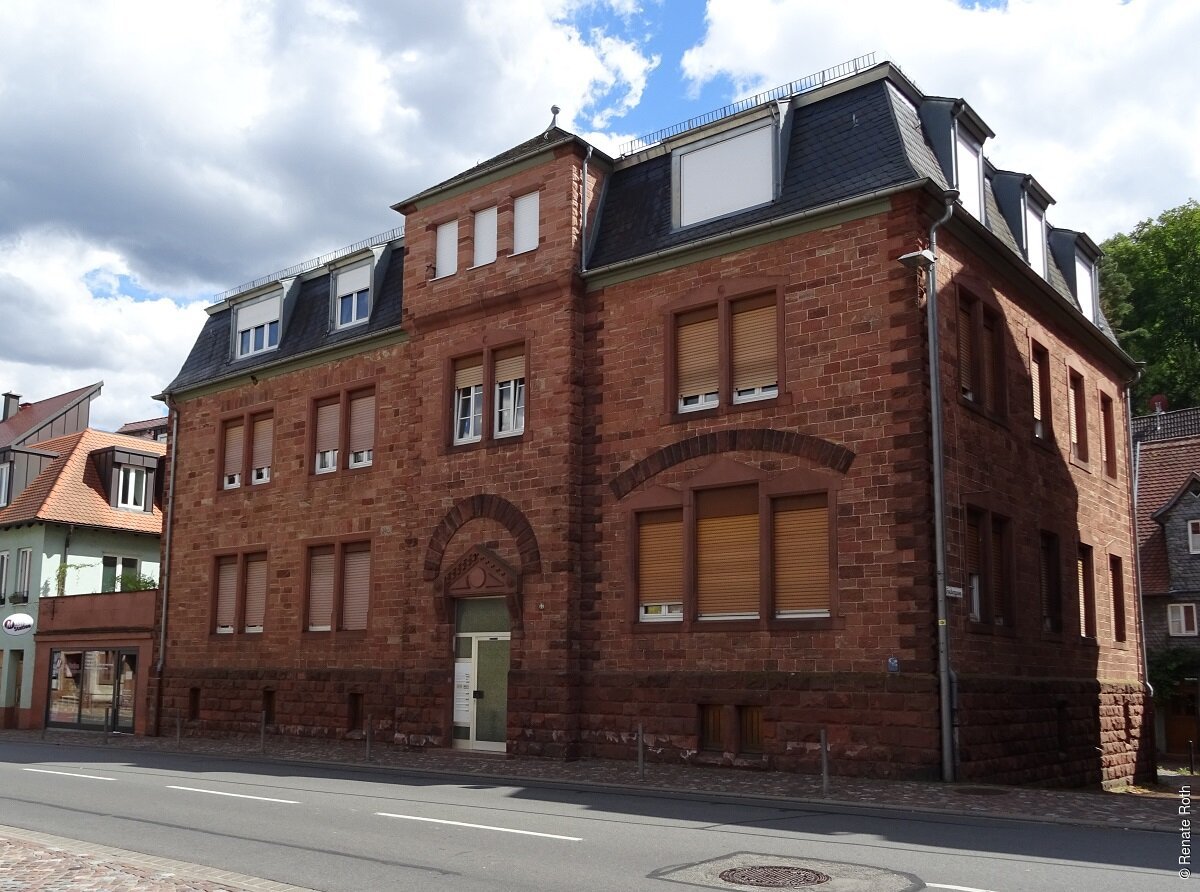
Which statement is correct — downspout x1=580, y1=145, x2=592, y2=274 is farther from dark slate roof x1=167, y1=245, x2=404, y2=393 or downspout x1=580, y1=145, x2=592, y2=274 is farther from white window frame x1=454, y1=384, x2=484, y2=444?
dark slate roof x1=167, y1=245, x2=404, y2=393

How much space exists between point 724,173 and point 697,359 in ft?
10.9

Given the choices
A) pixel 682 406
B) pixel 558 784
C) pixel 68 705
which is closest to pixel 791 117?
pixel 682 406

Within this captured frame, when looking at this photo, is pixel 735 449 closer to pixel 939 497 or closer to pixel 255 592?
pixel 939 497

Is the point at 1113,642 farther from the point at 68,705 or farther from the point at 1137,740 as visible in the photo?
the point at 68,705

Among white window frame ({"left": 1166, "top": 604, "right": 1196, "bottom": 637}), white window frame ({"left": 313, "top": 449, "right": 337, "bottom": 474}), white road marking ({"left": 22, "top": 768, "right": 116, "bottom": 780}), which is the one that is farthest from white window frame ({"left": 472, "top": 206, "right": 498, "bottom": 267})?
white window frame ({"left": 1166, "top": 604, "right": 1196, "bottom": 637})

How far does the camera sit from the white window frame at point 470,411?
2362cm

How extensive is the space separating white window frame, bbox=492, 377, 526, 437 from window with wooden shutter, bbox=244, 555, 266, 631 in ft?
28.9

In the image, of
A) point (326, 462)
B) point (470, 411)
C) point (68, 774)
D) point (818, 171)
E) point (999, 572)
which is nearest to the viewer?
point (68, 774)

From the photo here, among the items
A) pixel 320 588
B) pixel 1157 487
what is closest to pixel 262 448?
pixel 320 588

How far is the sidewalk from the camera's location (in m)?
13.6

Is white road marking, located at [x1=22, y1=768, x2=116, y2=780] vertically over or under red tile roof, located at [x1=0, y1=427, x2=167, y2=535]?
under

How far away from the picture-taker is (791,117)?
20672 mm

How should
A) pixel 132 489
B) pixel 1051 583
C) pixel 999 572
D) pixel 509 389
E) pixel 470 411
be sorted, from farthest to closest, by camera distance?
pixel 132 489
pixel 470 411
pixel 509 389
pixel 1051 583
pixel 999 572

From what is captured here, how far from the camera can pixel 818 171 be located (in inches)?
770
